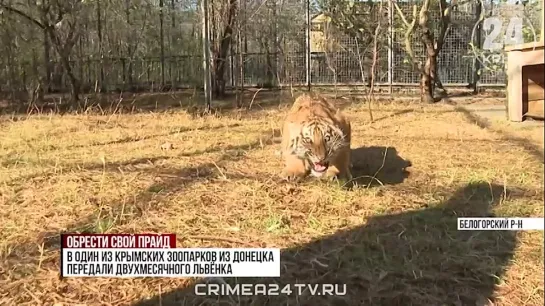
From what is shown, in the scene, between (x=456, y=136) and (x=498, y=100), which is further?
Result: (x=498, y=100)

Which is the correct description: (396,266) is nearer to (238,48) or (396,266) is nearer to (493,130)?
(493,130)

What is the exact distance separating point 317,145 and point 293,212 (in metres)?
0.54

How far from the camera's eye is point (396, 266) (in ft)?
8.00

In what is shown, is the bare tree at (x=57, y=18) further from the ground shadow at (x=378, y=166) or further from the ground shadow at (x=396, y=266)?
the ground shadow at (x=396, y=266)

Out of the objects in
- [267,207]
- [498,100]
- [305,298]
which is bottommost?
[305,298]

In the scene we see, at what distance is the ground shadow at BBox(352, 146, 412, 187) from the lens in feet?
12.5

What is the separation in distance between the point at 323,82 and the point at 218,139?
18.6 feet

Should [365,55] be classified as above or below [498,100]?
above

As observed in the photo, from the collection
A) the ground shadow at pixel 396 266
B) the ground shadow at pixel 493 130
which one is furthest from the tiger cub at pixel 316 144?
the ground shadow at pixel 493 130

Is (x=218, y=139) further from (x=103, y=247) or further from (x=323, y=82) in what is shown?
(x=323, y=82)

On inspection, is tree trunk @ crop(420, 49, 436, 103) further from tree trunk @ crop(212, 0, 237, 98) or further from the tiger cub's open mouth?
the tiger cub's open mouth

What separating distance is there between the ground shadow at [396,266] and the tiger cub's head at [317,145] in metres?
0.59

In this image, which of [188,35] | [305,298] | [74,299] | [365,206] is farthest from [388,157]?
[188,35]

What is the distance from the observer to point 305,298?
221 cm
